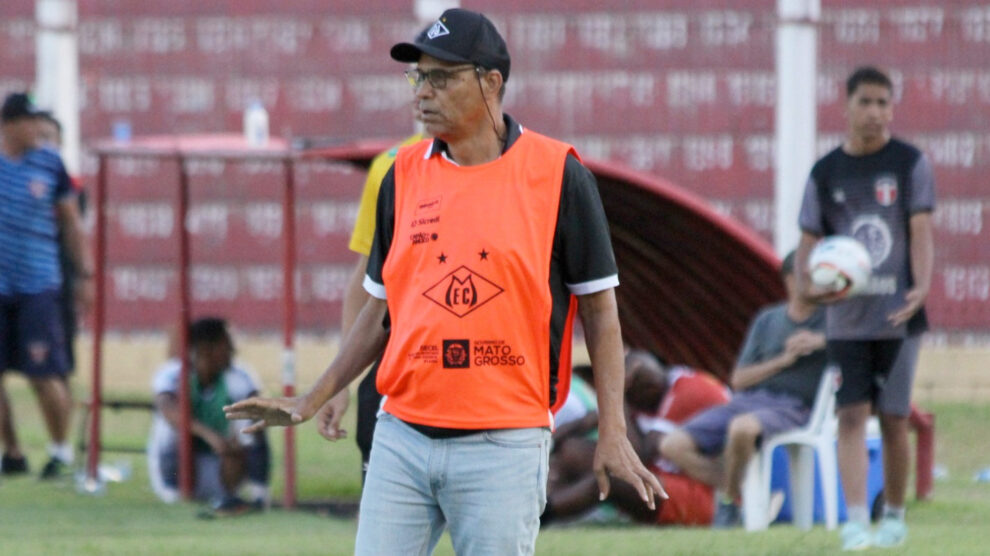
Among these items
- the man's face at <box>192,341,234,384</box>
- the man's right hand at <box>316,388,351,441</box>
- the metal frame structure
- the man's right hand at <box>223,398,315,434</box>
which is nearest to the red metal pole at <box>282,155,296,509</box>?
the metal frame structure

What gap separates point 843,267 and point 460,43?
3.28 m

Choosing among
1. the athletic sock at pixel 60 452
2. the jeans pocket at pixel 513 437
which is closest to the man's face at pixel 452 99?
the jeans pocket at pixel 513 437

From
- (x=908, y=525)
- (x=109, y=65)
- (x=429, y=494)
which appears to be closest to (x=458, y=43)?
(x=429, y=494)

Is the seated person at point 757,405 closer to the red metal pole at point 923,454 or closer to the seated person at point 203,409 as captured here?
the red metal pole at point 923,454

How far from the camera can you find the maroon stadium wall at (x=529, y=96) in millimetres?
12992

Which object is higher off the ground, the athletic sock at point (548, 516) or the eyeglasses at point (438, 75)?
the eyeglasses at point (438, 75)

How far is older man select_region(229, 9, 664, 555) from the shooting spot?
413cm

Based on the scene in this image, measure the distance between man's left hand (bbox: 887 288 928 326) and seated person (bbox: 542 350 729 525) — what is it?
1.99 m

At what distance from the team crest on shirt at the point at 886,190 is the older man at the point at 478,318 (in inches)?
132

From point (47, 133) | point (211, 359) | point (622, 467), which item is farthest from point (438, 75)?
point (47, 133)

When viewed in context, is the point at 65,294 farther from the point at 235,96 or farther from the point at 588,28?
the point at 588,28

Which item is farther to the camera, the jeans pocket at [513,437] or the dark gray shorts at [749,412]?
the dark gray shorts at [749,412]

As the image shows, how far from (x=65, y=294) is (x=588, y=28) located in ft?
14.6

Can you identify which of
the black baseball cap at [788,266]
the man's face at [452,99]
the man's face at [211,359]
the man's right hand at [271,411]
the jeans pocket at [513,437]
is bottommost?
the man's face at [211,359]
